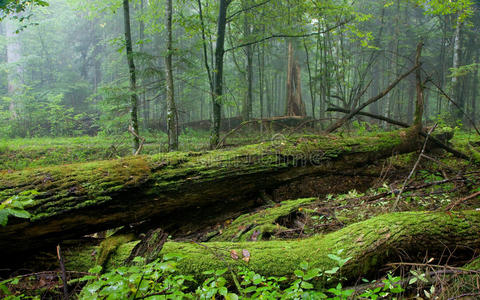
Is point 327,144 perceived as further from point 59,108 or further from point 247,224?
point 59,108

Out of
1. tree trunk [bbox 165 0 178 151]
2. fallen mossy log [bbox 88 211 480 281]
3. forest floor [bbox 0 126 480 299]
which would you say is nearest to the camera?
forest floor [bbox 0 126 480 299]

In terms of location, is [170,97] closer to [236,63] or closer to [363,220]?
[363,220]

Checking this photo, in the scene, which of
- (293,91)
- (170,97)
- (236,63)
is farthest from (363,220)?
(293,91)

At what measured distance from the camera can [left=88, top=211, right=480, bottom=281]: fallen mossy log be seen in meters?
1.99

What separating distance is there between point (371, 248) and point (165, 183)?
256 centimetres

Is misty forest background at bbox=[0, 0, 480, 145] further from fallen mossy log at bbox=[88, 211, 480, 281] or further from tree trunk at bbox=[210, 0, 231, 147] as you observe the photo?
fallen mossy log at bbox=[88, 211, 480, 281]

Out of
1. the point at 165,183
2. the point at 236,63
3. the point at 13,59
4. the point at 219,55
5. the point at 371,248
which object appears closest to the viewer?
the point at 371,248

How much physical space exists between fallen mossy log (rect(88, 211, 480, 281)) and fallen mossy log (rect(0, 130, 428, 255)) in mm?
1306

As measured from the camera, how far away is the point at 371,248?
1984 millimetres

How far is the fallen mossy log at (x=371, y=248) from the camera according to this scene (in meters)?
1.99

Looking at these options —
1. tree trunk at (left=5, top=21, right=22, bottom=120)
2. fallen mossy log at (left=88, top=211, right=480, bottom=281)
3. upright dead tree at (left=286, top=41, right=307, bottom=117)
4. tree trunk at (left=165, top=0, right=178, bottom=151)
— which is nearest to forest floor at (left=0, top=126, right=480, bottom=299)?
fallen mossy log at (left=88, top=211, right=480, bottom=281)

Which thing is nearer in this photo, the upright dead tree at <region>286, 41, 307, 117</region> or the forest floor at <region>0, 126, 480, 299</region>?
the forest floor at <region>0, 126, 480, 299</region>

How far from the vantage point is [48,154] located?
8.76 metres

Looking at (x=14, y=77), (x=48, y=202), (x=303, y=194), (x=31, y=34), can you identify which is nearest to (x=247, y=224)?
(x=303, y=194)
